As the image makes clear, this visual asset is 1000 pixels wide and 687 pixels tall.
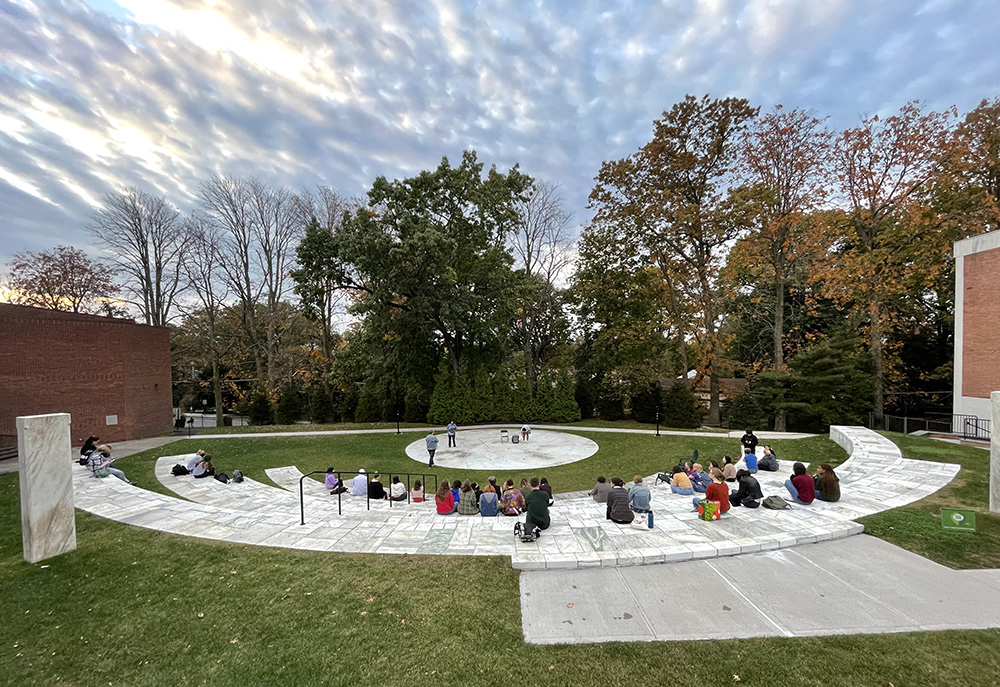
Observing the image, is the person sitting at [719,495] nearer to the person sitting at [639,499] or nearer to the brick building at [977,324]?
the person sitting at [639,499]

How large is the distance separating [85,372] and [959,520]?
32025 mm

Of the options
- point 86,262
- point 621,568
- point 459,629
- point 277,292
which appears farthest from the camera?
point 277,292

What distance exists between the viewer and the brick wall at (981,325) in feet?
55.7

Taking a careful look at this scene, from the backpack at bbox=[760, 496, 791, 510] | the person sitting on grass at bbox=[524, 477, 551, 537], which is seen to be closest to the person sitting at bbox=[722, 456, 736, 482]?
the backpack at bbox=[760, 496, 791, 510]

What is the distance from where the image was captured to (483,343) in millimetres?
30531

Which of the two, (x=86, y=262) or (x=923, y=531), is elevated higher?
(x=86, y=262)

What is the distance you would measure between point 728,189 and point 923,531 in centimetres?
2138

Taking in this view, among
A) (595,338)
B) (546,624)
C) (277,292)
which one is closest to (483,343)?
(595,338)

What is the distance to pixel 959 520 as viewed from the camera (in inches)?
305

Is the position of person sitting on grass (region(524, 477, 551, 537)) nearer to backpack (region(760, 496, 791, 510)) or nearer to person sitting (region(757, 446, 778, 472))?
backpack (region(760, 496, 791, 510))

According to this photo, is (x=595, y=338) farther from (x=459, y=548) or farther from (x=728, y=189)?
(x=459, y=548)

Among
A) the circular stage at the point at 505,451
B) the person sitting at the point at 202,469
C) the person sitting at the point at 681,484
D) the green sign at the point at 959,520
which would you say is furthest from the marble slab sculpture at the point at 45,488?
the green sign at the point at 959,520

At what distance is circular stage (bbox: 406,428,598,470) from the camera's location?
16906mm

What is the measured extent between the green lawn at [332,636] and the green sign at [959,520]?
505 mm
